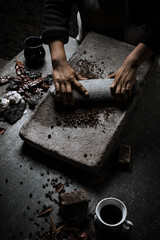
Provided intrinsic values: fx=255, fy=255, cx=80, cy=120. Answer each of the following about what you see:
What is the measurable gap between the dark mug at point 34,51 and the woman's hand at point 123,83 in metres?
0.64

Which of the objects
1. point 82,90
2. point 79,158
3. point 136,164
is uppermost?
point 82,90

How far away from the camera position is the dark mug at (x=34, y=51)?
1.85m

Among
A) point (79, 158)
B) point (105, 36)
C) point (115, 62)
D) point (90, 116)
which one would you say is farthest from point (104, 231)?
point (105, 36)

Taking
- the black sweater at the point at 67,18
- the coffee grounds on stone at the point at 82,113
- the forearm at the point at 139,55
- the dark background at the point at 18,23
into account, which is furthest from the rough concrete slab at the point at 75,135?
→ the dark background at the point at 18,23

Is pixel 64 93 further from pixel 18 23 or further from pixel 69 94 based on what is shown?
pixel 18 23

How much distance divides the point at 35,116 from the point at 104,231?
76 centimetres

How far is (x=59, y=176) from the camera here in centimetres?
143

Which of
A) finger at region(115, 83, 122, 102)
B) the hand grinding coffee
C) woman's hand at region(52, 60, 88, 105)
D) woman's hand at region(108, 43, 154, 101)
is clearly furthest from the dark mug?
the hand grinding coffee

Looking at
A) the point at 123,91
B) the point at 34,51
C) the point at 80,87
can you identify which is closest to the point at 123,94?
the point at 123,91

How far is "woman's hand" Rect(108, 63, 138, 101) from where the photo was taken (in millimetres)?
1502

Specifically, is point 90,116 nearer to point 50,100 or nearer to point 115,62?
point 50,100

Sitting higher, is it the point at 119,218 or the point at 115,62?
the point at 115,62

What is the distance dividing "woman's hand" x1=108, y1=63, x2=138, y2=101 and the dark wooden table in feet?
0.80

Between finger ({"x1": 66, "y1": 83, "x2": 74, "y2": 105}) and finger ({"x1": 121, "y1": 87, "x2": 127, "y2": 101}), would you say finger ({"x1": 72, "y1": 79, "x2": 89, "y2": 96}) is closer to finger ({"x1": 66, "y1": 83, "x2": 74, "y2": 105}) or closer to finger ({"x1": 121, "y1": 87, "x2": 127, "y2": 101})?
finger ({"x1": 66, "y1": 83, "x2": 74, "y2": 105})
